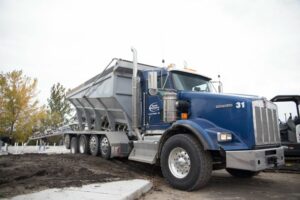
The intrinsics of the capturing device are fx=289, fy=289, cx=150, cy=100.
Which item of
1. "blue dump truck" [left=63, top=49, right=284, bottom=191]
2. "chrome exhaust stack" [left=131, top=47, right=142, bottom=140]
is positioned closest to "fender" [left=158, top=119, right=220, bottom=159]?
"blue dump truck" [left=63, top=49, right=284, bottom=191]

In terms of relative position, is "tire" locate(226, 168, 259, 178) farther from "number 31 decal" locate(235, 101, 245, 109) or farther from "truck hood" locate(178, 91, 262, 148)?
"number 31 decal" locate(235, 101, 245, 109)

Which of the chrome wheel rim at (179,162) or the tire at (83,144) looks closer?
the chrome wheel rim at (179,162)

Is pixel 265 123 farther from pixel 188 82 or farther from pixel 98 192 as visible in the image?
pixel 98 192

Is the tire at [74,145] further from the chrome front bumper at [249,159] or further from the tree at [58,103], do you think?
the tree at [58,103]

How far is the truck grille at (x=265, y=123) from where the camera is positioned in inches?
238

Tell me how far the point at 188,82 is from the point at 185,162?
2423mm

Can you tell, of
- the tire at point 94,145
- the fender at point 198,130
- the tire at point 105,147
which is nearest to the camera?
the fender at point 198,130

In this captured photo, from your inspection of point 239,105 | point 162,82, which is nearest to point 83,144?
point 162,82

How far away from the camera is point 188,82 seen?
783 centimetres

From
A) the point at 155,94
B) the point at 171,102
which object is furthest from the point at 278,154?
the point at 155,94

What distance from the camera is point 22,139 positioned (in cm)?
2695

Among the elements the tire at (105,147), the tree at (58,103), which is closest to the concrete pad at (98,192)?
the tire at (105,147)

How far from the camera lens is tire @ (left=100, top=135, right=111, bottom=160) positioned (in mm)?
9389

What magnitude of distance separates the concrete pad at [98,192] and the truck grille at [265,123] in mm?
2588
